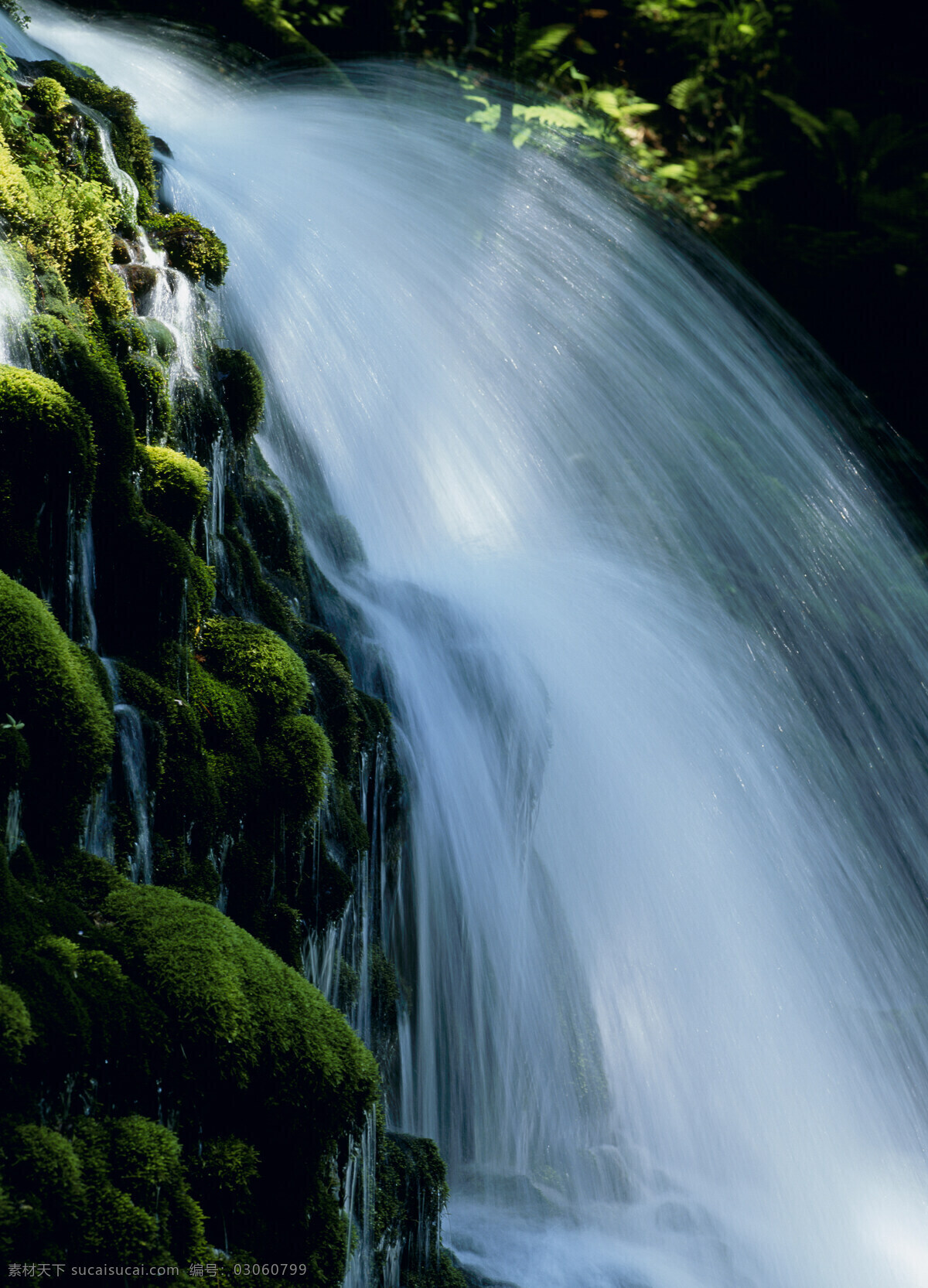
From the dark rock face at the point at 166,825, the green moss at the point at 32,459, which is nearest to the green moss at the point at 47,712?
the dark rock face at the point at 166,825

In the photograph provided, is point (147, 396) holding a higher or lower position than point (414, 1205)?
higher

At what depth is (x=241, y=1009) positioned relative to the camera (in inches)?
134

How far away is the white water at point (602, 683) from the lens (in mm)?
6922

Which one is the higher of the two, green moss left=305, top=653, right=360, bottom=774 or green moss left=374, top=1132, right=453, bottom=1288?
green moss left=305, top=653, right=360, bottom=774

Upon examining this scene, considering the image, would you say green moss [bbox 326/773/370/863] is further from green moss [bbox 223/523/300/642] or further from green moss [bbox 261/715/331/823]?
green moss [bbox 223/523/300/642]

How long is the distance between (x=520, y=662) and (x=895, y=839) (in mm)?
4866

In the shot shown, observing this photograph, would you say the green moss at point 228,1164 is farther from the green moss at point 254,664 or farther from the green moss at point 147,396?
the green moss at point 147,396

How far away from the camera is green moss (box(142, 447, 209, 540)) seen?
476 centimetres

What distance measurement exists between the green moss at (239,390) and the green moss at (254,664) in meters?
1.58

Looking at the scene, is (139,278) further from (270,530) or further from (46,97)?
(270,530)

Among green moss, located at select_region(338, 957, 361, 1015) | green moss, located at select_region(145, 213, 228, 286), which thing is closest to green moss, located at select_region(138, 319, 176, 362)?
green moss, located at select_region(145, 213, 228, 286)

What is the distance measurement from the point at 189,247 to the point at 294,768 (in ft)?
12.1

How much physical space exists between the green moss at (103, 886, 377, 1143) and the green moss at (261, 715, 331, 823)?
3.45ft

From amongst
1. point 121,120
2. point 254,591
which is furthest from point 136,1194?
point 121,120
